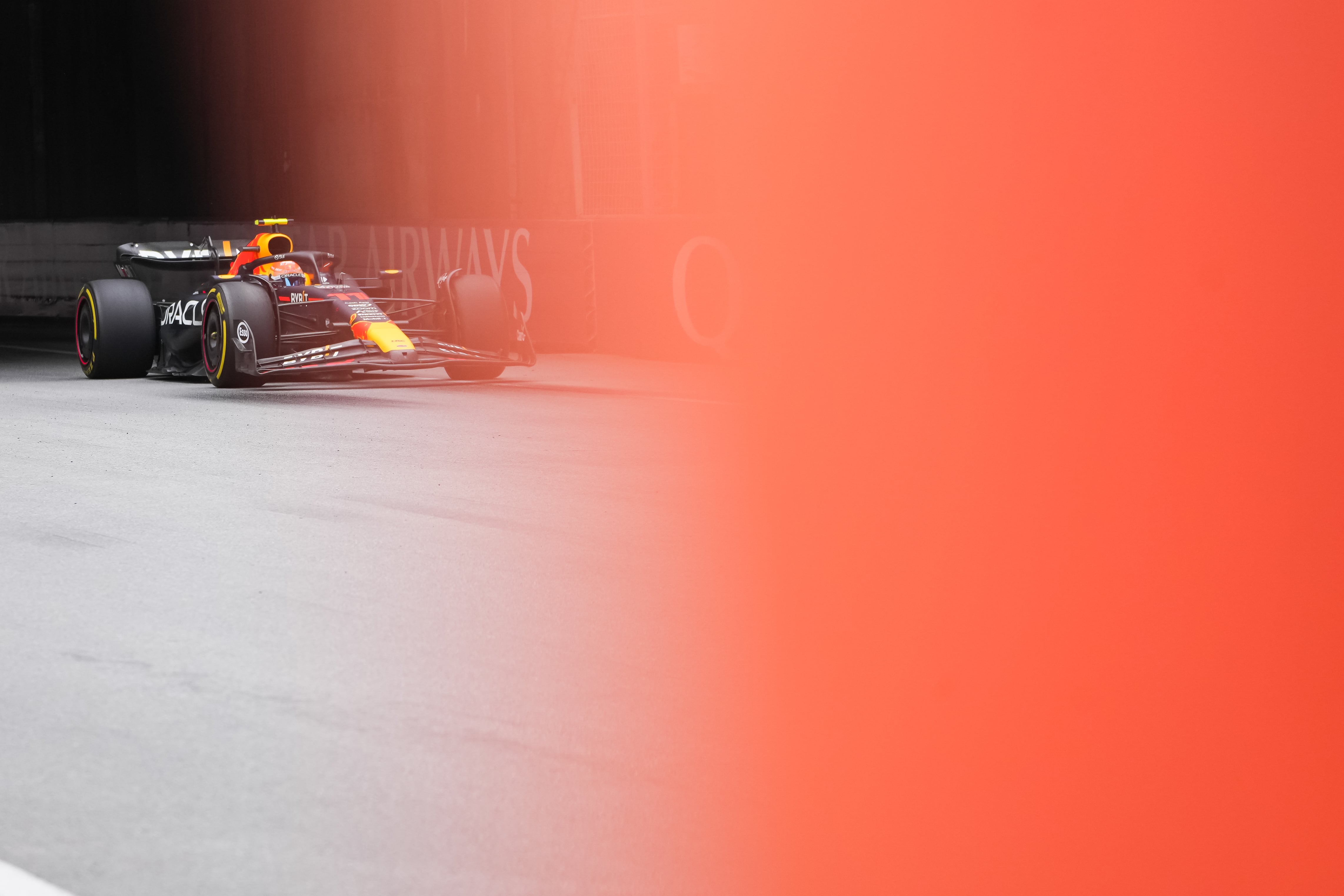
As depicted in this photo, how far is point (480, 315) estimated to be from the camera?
13891 millimetres

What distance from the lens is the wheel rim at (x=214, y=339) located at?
13.3 meters

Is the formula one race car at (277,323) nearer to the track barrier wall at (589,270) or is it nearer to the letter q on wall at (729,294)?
the track barrier wall at (589,270)

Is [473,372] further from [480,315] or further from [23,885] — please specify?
[23,885]

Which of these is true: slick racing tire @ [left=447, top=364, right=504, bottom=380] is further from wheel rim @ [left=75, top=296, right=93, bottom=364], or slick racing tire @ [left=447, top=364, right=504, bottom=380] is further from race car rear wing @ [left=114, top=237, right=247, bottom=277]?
wheel rim @ [left=75, top=296, right=93, bottom=364]

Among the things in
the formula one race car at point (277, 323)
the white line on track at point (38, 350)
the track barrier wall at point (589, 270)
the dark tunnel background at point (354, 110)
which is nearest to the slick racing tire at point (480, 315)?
the formula one race car at point (277, 323)

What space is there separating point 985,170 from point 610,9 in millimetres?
9371

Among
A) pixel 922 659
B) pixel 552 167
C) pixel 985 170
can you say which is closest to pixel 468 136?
pixel 552 167

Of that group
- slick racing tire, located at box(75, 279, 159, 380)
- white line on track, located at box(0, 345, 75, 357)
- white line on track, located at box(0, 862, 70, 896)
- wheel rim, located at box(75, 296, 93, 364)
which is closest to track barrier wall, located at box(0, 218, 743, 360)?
slick racing tire, located at box(75, 279, 159, 380)

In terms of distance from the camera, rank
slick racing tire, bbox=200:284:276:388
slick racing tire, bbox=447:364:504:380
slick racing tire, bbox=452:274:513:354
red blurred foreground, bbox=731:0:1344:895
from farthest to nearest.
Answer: slick racing tire, bbox=447:364:504:380
slick racing tire, bbox=452:274:513:354
slick racing tire, bbox=200:284:276:388
red blurred foreground, bbox=731:0:1344:895

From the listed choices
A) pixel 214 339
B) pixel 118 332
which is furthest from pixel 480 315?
pixel 118 332

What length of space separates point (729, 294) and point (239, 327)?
406 centimetres

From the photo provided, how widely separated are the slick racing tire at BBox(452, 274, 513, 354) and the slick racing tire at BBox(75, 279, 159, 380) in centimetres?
272

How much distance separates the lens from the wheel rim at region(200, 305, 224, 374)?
43.7 ft

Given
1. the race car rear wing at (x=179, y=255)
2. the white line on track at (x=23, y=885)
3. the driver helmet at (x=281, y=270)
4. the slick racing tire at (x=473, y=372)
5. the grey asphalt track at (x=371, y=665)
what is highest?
the race car rear wing at (x=179, y=255)
